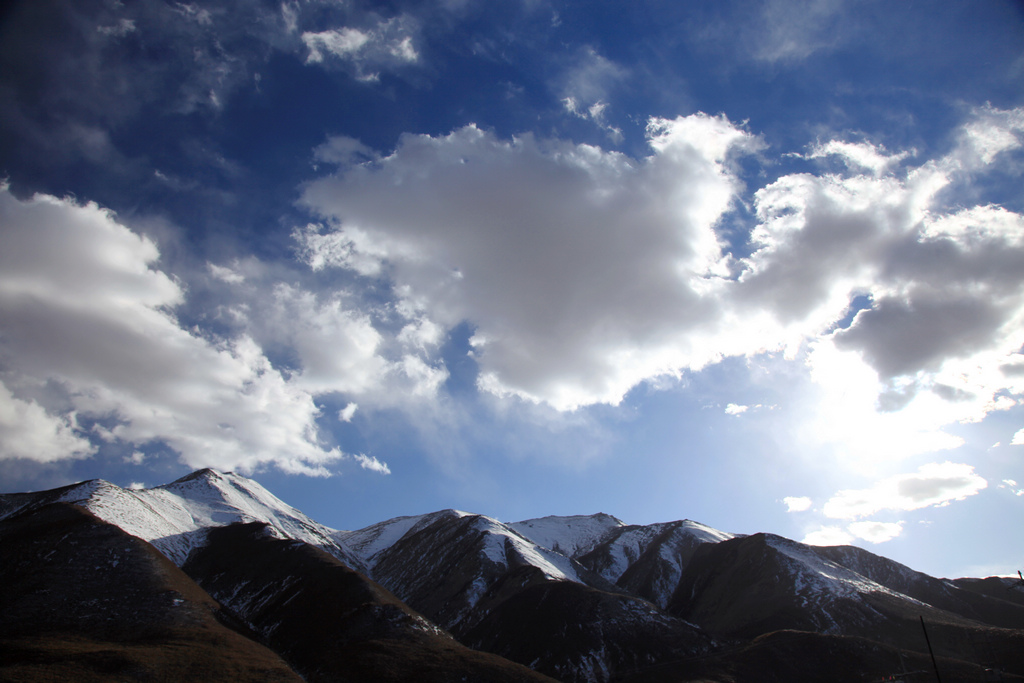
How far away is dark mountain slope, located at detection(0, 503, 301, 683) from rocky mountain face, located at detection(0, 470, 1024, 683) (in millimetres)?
279

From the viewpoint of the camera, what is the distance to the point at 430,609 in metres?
123

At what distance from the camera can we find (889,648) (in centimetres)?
8106

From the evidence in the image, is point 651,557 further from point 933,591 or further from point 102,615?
point 102,615

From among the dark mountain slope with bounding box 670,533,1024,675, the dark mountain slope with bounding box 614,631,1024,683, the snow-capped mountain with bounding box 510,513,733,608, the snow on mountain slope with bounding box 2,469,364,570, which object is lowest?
the dark mountain slope with bounding box 614,631,1024,683

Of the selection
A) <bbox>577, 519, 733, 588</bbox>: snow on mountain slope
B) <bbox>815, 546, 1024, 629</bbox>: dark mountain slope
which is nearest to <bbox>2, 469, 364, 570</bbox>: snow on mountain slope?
<bbox>577, 519, 733, 588</bbox>: snow on mountain slope

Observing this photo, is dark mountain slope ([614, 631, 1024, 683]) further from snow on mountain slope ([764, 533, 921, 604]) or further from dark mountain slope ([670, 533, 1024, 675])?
snow on mountain slope ([764, 533, 921, 604])

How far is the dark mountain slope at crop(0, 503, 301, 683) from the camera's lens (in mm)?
52375

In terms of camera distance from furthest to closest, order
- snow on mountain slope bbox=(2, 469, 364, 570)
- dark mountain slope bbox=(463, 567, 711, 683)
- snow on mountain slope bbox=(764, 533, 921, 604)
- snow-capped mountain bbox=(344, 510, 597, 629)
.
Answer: snow-capped mountain bbox=(344, 510, 597, 629) < snow on mountain slope bbox=(764, 533, 921, 604) < snow on mountain slope bbox=(2, 469, 364, 570) < dark mountain slope bbox=(463, 567, 711, 683)

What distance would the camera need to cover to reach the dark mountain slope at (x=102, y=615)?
52375mm

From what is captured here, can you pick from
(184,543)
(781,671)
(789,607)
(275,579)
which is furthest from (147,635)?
(789,607)

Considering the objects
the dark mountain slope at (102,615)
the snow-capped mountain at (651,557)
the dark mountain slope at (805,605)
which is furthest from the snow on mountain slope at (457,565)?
the dark mountain slope at (102,615)

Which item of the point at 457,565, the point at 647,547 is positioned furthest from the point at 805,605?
the point at 457,565

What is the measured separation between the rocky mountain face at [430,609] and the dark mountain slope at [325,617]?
1.14ft

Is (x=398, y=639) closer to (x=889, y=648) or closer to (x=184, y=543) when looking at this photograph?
(x=184, y=543)
